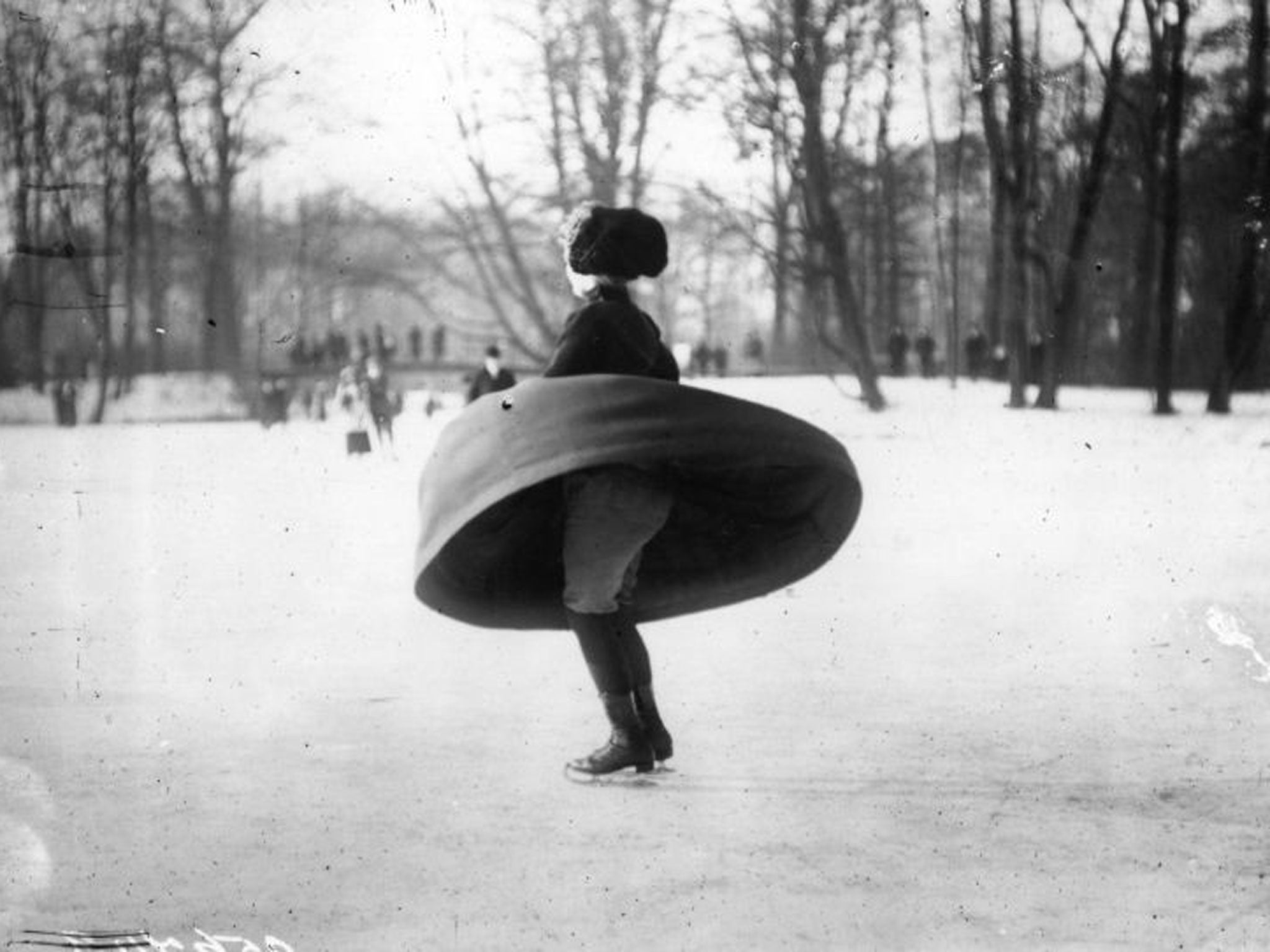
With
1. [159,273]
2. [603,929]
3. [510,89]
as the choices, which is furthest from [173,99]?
[603,929]

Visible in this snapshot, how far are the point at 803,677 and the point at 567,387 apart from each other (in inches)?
37.6

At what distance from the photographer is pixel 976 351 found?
2.99 meters

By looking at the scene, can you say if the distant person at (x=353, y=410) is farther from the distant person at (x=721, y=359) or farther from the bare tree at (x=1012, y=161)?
the bare tree at (x=1012, y=161)

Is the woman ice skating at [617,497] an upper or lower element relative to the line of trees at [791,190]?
lower

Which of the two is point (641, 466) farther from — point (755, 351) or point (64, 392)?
point (64, 392)

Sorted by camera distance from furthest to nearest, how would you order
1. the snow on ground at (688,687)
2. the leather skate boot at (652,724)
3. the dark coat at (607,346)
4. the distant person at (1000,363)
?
the distant person at (1000,363)
the leather skate boot at (652,724)
the dark coat at (607,346)
the snow on ground at (688,687)

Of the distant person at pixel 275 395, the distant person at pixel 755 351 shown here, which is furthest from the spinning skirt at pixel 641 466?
the distant person at pixel 275 395

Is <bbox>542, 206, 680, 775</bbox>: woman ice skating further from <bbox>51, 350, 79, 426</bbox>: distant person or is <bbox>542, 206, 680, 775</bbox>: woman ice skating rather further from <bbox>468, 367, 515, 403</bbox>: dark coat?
<bbox>51, 350, 79, 426</bbox>: distant person

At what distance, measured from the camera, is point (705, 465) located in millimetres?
2658

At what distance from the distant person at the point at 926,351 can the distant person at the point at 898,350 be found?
27 mm

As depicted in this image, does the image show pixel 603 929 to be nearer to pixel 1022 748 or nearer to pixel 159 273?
pixel 1022 748

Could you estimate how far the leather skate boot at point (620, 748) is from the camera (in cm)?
269

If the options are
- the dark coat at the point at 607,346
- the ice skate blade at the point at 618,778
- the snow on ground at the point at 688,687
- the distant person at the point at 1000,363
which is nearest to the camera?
the snow on ground at the point at 688,687

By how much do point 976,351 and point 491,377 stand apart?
111cm
